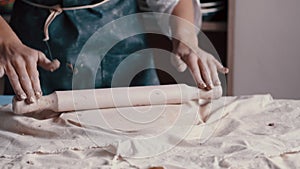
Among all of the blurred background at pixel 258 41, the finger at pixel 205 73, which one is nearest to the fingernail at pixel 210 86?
the finger at pixel 205 73

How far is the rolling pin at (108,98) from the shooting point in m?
0.79

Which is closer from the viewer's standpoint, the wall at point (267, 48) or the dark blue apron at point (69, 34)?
the dark blue apron at point (69, 34)

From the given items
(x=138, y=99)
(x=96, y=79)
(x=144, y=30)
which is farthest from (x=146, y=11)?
(x=138, y=99)

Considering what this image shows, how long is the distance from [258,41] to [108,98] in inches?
37.7

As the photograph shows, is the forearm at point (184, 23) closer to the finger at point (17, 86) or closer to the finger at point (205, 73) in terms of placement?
the finger at point (205, 73)

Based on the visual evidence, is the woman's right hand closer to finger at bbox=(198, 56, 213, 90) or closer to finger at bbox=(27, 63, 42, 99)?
finger at bbox=(27, 63, 42, 99)

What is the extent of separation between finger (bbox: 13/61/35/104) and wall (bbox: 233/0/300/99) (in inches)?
39.2

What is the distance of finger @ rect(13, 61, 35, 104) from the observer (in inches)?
30.2

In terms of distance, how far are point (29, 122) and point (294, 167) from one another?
1.21 ft

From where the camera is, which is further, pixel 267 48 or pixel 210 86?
pixel 267 48

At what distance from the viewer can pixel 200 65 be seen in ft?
2.86

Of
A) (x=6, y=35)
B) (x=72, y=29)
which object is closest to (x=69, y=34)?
(x=72, y=29)

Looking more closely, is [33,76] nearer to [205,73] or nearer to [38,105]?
[38,105]

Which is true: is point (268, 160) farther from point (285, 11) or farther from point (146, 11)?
point (285, 11)
